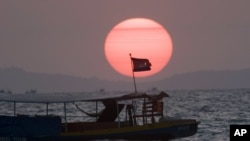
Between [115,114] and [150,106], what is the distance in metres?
2.52

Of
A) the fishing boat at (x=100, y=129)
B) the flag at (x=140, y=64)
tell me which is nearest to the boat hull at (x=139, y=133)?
the fishing boat at (x=100, y=129)

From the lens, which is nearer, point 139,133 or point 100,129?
point 139,133

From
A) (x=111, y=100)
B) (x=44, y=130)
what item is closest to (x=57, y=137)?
(x=44, y=130)

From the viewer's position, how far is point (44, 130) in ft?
134

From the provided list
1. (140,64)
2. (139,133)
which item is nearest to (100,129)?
(139,133)

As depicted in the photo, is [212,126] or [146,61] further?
[212,126]

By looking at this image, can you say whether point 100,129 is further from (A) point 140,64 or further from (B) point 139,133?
(A) point 140,64

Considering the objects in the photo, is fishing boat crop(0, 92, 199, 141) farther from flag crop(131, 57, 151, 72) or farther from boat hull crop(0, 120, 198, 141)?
flag crop(131, 57, 151, 72)

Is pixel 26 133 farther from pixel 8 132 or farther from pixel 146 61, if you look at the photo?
pixel 146 61

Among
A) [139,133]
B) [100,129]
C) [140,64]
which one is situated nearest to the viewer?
[139,133]

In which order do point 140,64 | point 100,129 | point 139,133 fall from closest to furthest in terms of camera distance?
1. point 139,133
2. point 100,129
3. point 140,64

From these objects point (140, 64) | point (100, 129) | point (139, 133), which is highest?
point (140, 64)

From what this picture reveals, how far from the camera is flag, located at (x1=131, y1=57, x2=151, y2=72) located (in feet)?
139

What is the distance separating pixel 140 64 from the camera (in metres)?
42.7
